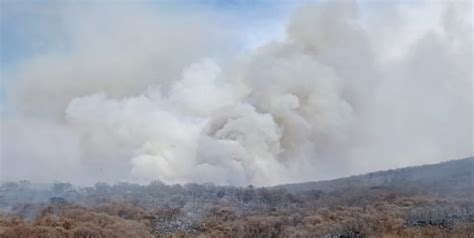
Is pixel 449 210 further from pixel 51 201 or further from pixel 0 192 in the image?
pixel 0 192

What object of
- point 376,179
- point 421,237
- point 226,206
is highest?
point 376,179

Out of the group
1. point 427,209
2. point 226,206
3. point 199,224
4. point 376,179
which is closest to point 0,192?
point 226,206

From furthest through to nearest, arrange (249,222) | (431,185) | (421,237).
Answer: (431,185), (249,222), (421,237)

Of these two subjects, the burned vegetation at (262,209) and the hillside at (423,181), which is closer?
the burned vegetation at (262,209)

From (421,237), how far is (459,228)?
268cm

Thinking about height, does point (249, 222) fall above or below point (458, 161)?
below

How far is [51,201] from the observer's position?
5934 cm

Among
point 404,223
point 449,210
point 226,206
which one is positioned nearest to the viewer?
point 404,223

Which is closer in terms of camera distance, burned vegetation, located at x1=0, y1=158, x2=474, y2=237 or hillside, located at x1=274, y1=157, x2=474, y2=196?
burned vegetation, located at x1=0, y1=158, x2=474, y2=237

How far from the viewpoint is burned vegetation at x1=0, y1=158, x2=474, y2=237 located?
36219 mm

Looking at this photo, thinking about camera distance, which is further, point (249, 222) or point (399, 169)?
point (399, 169)

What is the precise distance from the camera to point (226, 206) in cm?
5303

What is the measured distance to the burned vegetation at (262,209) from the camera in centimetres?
3622

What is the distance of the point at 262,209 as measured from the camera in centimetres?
5228
